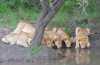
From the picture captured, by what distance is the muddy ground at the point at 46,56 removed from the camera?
35.5ft

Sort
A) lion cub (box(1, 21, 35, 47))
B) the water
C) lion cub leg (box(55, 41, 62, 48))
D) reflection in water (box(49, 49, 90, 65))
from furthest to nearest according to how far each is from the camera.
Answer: lion cub leg (box(55, 41, 62, 48)) < lion cub (box(1, 21, 35, 47)) < reflection in water (box(49, 49, 90, 65)) < the water

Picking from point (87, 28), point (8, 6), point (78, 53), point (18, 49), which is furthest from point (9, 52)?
point (8, 6)

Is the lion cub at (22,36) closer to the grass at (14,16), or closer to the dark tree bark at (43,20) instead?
the dark tree bark at (43,20)

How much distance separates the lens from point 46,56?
1131 cm

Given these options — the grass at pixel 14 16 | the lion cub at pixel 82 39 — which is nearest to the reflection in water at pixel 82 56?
the lion cub at pixel 82 39

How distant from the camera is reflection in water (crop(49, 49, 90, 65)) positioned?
10.9 m

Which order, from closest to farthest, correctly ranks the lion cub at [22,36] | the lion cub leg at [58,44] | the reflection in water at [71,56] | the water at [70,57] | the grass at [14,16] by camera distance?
the water at [70,57] < the reflection in water at [71,56] < the lion cub at [22,36] < the lion cub leg at [58,44] < the grass at [14,16]

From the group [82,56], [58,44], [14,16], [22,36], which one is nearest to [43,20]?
[22,36]

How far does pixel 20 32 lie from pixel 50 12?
53.4 inches

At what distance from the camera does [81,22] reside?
582 inches

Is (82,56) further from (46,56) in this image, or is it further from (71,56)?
(46,56)

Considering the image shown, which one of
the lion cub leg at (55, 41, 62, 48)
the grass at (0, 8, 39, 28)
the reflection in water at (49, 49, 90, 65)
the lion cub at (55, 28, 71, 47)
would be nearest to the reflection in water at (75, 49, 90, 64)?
the reflection in water at (49, 49, 90, 65)

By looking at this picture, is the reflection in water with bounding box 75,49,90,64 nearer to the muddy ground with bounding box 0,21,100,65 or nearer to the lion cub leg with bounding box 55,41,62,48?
the muddy ground with bounding box 0,21,100,65

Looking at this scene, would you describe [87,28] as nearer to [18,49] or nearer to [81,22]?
[81,22]
